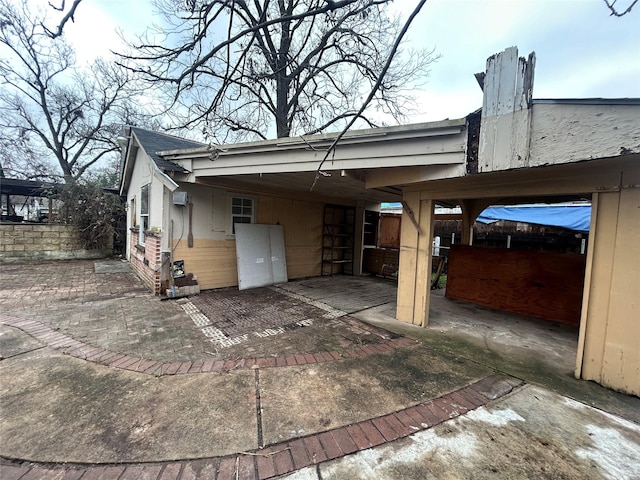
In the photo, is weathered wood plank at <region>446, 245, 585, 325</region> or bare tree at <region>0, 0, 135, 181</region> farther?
bare tree at <region>0, 0, 135, 181</region>

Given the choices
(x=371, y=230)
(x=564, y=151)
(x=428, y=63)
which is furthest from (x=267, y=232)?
(x=428, y=63)

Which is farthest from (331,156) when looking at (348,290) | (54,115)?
(54,115)

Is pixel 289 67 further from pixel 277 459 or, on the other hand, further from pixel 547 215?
pixel 547 215

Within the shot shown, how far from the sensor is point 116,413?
6.57ft

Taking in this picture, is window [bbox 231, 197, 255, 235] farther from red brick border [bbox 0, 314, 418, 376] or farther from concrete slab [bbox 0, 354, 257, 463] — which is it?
concrete slab [bbox 0, 354, 257, 463]

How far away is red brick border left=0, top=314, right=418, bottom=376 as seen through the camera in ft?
8.70

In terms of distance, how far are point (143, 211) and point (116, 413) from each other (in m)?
6.26

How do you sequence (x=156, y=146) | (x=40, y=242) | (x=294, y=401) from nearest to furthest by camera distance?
(x=294, y=401)
(x=156, y=146)
(x=40, y=242)

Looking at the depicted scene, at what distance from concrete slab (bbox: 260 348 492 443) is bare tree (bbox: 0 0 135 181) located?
58.0 ft

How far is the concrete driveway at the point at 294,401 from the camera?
163cm

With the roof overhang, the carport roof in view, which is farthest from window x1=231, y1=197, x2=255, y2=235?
the carport roof

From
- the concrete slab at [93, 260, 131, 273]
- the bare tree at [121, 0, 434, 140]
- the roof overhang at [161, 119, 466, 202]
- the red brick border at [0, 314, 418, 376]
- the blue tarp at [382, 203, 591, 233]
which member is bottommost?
the concrete slab at [93, 260, 131, 273]

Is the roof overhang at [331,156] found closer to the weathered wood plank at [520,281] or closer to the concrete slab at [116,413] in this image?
the concrete slab at [116,413]

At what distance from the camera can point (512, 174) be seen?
9.80 ft
